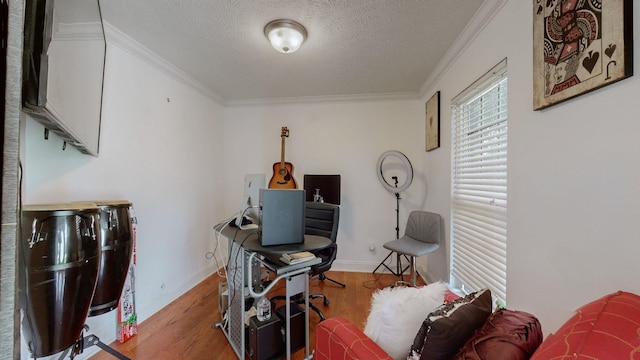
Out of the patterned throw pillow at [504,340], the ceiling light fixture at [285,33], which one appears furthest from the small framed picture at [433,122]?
the patterned throw pillow at [504,340]

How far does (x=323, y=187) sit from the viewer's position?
313cm

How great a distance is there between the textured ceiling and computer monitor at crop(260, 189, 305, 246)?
1.23 meters

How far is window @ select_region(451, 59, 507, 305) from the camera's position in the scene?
1525mm

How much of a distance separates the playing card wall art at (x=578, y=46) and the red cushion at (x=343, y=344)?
1.28 meters

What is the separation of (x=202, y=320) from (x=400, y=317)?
6.31ft

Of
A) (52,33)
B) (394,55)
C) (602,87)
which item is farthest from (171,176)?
(602,87)

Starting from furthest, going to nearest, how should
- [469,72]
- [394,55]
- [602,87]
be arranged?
[394,55] → [469,72] → [602,87]

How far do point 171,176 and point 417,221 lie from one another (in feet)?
8.81

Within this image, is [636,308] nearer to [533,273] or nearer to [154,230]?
[533,273]

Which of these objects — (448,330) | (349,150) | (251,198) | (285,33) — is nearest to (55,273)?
(251,198)

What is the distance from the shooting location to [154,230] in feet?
7.33

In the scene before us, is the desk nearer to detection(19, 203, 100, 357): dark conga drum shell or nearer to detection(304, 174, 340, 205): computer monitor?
detection(19, 203, 100, 357): dark conga drum shell

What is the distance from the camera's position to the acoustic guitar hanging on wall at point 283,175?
127 inches

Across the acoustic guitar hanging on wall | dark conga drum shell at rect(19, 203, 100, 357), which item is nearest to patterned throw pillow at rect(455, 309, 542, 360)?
dark conga drum shell at rect(19, 203, 100, 357)
